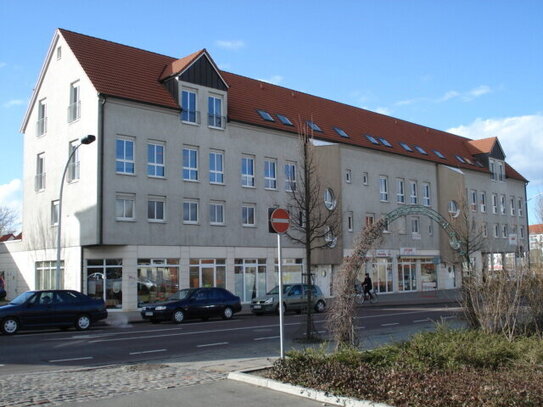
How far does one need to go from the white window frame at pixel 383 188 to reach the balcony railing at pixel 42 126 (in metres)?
23.3

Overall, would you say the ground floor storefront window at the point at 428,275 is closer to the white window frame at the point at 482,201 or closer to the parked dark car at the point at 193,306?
the white window frame at the point at 482,201

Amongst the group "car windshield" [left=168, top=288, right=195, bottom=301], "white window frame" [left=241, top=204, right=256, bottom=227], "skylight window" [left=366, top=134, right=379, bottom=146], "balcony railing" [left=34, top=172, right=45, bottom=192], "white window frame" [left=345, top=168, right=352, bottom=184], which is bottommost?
"car windshield" [left=168, top=288, right=195, bottom=301]

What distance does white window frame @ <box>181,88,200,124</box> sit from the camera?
32.1 meters

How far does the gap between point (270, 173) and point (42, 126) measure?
13.5 metres

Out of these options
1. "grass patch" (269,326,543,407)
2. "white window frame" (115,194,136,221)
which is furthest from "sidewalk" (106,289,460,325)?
"white window frame" (115,194,136,221)

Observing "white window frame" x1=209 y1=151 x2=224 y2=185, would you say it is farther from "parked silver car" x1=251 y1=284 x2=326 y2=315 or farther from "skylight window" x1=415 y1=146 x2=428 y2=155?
"skylight window" x1=415 y1=146 x2=428 y2=155

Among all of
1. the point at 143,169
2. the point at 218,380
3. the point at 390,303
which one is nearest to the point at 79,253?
the point at 143,169

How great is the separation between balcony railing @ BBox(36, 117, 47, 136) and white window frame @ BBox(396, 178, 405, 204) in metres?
25.4

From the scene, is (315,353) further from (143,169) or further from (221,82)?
(221,82)

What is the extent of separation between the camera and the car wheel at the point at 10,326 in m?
19.0

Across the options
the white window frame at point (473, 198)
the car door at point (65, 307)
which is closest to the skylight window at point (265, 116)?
the car door at point (65, 307)

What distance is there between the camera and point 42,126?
3434 cm

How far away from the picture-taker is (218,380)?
9.38 meters

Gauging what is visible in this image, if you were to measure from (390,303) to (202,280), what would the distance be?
11.2 metres
